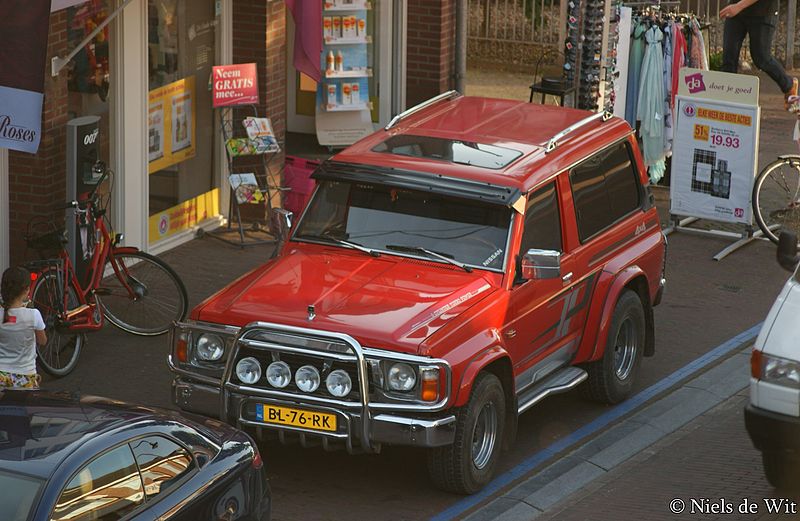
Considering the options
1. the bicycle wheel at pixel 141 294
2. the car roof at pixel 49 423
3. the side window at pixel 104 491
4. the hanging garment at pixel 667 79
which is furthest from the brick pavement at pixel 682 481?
the hanging garment at pixel 667 79

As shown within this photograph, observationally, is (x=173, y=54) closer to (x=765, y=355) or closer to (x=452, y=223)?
(x=452, y=223)

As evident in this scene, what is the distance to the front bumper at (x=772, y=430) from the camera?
28.4 feet

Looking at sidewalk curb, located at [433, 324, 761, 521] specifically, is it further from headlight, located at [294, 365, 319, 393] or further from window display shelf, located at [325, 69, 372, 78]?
window display shelf, located at [325, 69, 372, 78]

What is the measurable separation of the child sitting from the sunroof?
104 inches

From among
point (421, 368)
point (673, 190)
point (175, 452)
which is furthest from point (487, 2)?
point (175, 452)

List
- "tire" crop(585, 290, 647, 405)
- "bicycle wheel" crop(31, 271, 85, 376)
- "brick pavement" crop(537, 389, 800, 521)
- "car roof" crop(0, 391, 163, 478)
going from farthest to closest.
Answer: "bicycle wheel" crop(31, 271, 85, 376) < "tire" crop(585, 290, 647, 405) < "brick pavement" crop(537, 389, 800, 521) < "car roof" crop(0, 391, 163, 478)

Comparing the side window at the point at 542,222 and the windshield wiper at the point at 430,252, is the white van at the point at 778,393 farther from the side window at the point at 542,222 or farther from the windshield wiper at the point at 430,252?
the windshield wiper at the point at 430,252

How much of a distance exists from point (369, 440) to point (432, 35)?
1000cm

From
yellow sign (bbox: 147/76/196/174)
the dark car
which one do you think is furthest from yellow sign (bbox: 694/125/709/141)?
the dark car

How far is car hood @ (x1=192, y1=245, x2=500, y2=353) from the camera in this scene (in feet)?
29.5

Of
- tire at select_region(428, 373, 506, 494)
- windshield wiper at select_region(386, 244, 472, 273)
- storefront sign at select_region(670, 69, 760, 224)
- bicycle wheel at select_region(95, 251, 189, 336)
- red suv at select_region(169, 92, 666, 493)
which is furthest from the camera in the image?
storefront sign at select_region(670, 69, 760, 224)

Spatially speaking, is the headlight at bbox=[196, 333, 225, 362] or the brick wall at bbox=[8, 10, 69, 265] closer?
the headlight at bbox=[196, 333, 225, 362]

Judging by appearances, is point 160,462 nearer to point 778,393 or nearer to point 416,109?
point 778,393

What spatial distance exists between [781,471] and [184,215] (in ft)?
25.3
